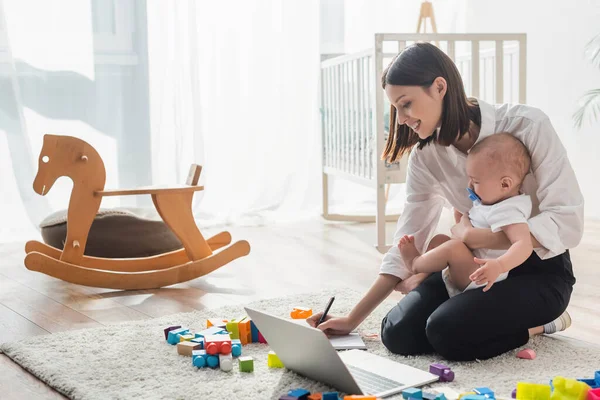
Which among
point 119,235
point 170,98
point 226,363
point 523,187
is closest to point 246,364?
point 226,363

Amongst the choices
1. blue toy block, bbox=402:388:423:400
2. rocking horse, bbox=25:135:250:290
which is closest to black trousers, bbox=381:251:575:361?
blue toy block, bbox=402:388:423:400

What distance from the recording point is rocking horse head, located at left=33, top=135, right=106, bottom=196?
2178 mm

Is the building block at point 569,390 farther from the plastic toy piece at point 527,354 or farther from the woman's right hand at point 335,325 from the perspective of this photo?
the woman's right hand at point 335,325

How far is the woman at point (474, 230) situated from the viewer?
1.46 m

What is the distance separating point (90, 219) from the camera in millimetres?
2217

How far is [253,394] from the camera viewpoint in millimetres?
1328

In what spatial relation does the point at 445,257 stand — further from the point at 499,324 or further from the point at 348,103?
the point at 348,103

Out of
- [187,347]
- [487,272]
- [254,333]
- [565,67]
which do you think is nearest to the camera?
[487,272]

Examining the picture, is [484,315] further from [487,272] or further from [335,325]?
[335,325]

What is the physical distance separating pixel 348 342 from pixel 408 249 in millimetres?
226

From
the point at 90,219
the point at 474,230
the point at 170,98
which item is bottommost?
the point at 90,219

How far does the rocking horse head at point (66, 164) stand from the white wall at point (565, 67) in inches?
91.6

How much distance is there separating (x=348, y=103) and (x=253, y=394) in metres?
2.08

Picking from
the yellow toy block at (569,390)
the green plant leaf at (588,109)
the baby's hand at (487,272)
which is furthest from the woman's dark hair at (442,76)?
the green plant leaf at (588,109)
